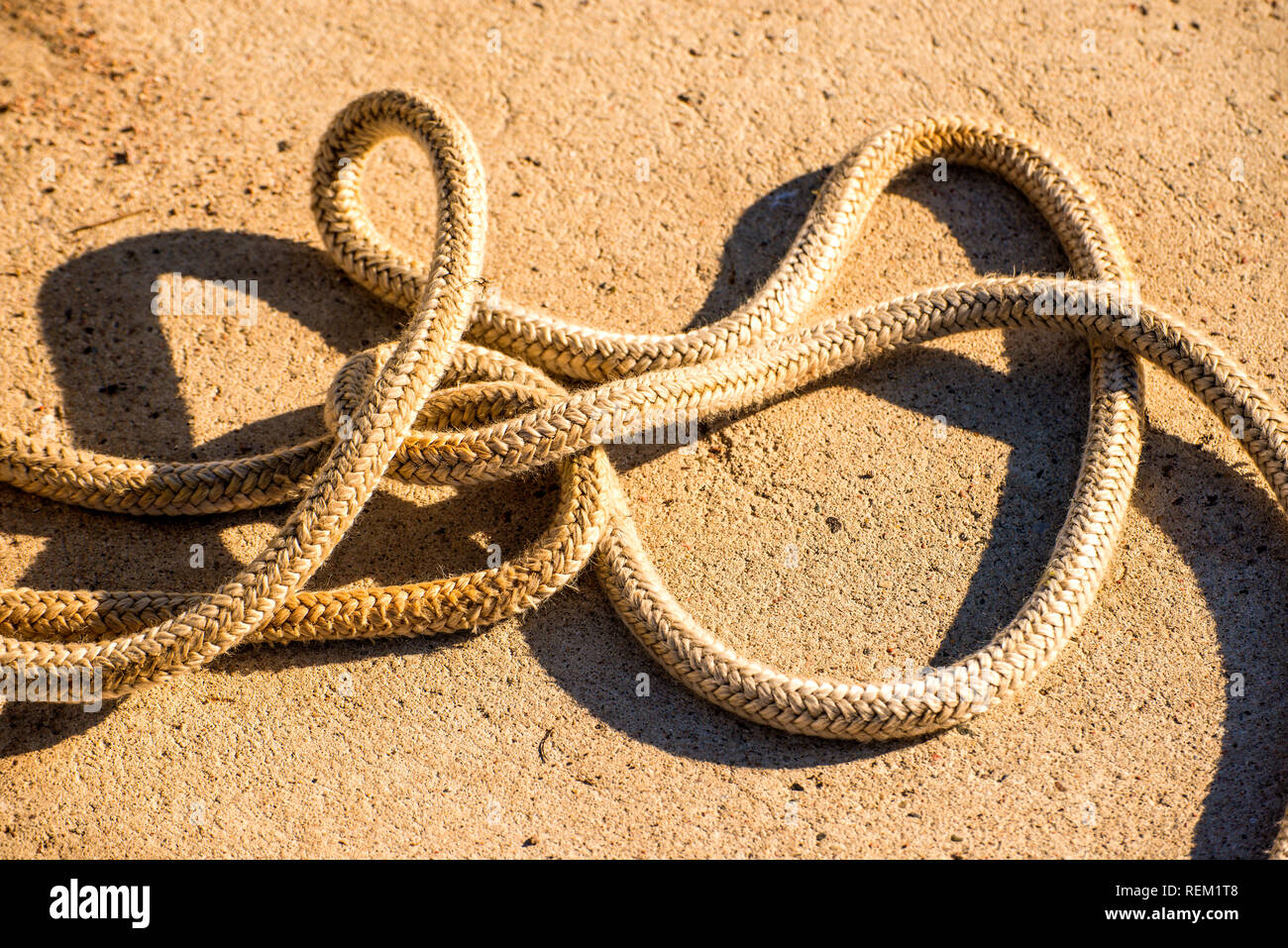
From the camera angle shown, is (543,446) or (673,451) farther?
(673,451)

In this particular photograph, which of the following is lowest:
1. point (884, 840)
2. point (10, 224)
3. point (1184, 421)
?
point (884, 840)

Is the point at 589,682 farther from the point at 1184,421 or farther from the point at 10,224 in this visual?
the point at 10,224

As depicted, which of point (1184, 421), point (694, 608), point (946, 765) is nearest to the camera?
point (946, 765)
